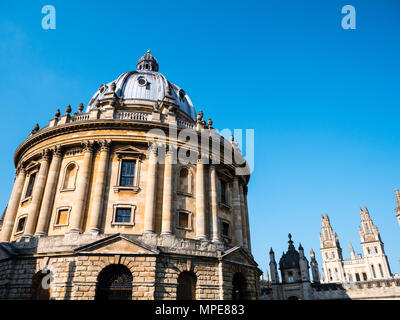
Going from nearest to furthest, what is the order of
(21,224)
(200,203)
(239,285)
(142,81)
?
1. (200,203)
2. (239,285)
3. (21,224)
4. (142,81)

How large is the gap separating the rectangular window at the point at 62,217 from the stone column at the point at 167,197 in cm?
797

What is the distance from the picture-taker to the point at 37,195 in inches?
1033

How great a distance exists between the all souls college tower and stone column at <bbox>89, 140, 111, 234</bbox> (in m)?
0.08

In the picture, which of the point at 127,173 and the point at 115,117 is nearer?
the point at 127,173

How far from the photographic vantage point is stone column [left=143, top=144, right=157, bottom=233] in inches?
928

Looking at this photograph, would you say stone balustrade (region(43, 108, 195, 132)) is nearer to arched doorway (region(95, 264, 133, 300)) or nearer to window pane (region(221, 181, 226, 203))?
window pane (region(221, 181, 226, 203))

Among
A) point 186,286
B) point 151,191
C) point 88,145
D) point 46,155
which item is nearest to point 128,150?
point 88,145

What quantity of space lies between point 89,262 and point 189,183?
1061 centimetres

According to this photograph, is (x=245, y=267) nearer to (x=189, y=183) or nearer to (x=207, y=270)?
(x=207, y=270)

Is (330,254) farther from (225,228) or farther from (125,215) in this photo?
(125,215)

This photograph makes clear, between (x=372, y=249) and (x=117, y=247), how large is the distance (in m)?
103
